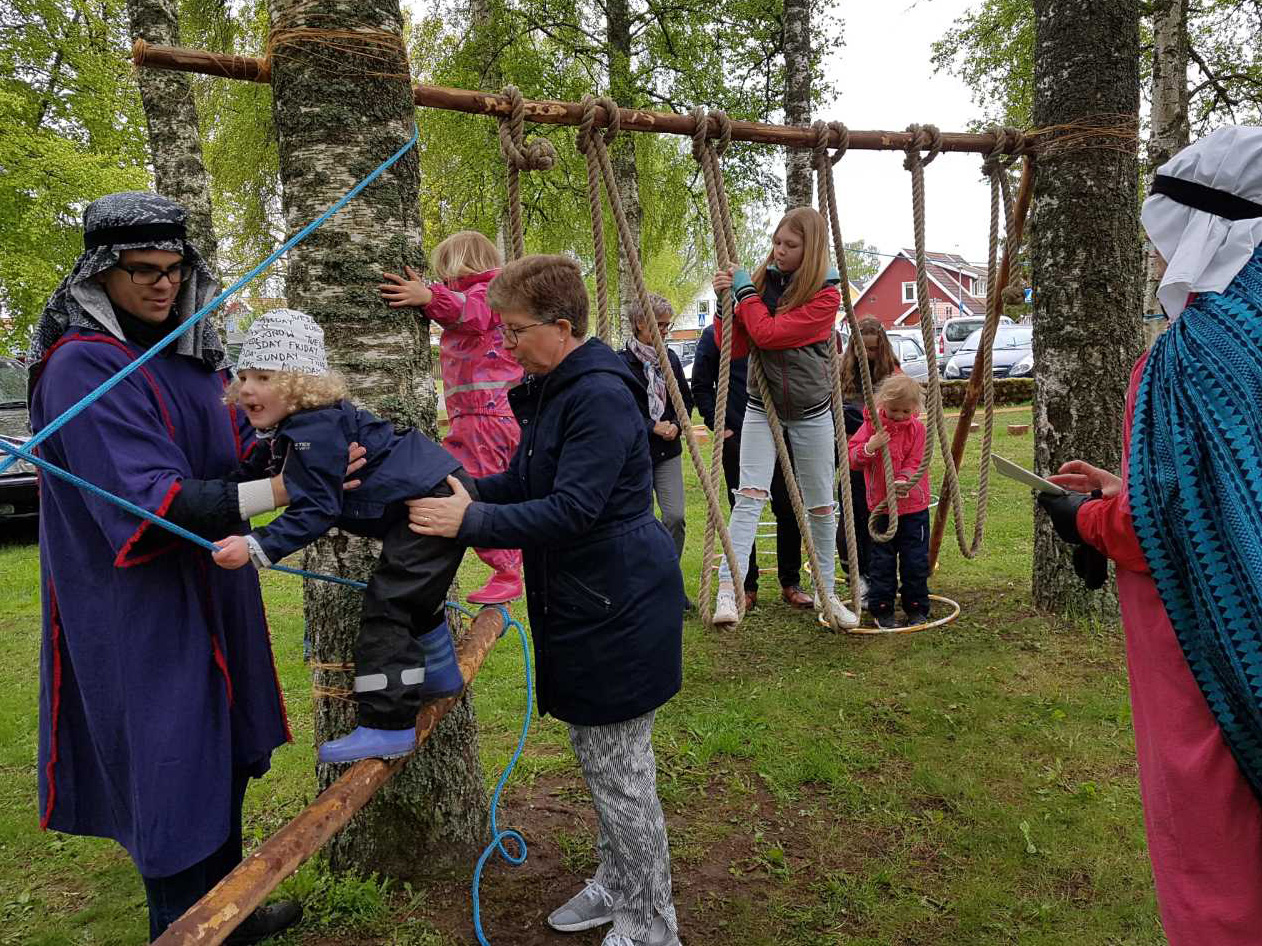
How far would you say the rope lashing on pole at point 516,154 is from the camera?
285cm

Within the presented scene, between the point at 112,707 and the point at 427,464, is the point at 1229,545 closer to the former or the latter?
the point at 427,464

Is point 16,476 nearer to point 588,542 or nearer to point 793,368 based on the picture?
point 793,368

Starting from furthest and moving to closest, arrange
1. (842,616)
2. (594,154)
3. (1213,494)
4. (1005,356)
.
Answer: (1005,356), (842,616), (594,154), (1213,494)

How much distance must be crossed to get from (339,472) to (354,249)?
794 mm

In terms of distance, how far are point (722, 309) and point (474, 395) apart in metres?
1.16

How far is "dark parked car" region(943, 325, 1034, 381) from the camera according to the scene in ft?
57.6

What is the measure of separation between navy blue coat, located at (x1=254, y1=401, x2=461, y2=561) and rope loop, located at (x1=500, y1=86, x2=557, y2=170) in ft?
4.24

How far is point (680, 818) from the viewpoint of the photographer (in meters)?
3.03

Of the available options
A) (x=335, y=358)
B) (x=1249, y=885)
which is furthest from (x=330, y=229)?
(x=1249, y=885)

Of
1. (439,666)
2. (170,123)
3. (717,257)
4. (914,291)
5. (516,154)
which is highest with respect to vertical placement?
(170,123)

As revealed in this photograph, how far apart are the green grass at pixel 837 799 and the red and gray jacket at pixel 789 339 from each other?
1.31 metres

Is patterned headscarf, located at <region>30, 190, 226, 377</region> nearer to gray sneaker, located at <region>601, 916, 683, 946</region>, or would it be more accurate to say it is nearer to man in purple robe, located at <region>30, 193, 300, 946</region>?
man in purple robe, located at <region>30, 193, 300, 946</region>

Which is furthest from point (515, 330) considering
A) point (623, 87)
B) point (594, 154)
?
point (623, 87)

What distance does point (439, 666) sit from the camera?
7.08ft
